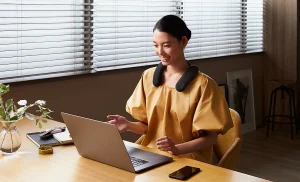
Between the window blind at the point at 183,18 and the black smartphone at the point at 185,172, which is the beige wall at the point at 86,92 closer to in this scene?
the window blind at the point at 183,18

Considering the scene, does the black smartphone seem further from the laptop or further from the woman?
the woman

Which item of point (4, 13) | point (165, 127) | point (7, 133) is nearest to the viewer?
point (7, 133)

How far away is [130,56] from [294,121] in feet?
7.91

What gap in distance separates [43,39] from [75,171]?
5.42 feet

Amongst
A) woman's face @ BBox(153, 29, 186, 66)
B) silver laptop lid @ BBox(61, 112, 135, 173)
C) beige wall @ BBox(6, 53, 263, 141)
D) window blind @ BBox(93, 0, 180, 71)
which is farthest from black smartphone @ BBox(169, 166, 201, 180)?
window blind @ BBox(93, 0, 180, 71)

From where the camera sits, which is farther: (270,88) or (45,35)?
(270,88)

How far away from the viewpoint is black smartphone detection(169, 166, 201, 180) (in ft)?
5.35

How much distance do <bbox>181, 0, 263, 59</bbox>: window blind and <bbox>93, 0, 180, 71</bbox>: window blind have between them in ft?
1.57

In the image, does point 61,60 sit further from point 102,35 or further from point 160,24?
point 160,24

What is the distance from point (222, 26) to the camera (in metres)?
4.82

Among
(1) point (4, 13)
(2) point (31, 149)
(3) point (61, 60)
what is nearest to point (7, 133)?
(2) point (31, 149)

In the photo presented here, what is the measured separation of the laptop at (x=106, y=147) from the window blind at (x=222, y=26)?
268 cm

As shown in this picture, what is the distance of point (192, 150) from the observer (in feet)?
6.93

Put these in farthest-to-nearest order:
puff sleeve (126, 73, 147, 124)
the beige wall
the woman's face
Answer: the beige wall
puff sleeve (126, 73, 147, 124)
the woman's face
